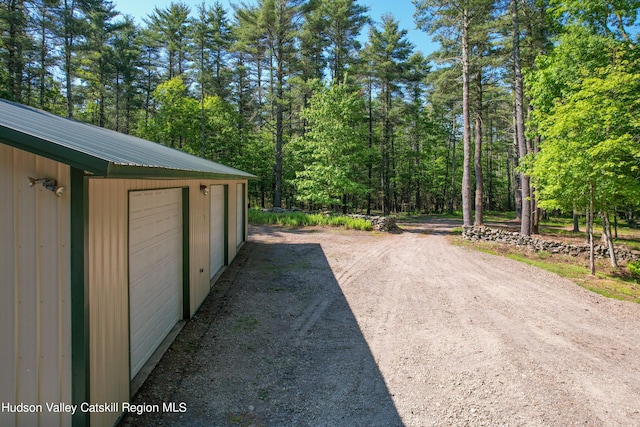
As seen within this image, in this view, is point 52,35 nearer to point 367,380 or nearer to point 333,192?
point 333,192

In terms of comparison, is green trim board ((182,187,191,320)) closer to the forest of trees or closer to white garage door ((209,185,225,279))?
white garage door ((209,185,225,279))

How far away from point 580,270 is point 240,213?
9.99 m

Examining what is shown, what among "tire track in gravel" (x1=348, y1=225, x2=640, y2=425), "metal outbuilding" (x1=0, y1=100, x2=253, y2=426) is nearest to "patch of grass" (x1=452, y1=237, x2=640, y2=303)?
"tire track in gravel" (x1=348, y1=225, x2=640, y2=425)

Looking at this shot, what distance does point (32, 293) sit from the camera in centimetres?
238

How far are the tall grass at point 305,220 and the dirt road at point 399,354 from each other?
7.08m

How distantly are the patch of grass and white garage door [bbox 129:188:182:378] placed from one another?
8.74m

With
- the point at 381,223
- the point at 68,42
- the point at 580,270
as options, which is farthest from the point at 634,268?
the point at 68,42

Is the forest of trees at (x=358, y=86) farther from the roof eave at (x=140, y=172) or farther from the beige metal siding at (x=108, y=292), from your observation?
the beige metal siding at (x=108, y=292)

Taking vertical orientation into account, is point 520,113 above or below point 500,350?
above

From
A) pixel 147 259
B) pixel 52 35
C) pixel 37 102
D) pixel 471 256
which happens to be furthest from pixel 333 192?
pixel 37 102

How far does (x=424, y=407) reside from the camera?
11.0 feet

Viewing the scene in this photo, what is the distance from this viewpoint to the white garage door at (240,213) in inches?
405

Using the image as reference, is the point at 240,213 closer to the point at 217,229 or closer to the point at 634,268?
the point at 217,229

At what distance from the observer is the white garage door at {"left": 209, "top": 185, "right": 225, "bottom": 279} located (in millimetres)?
7172
